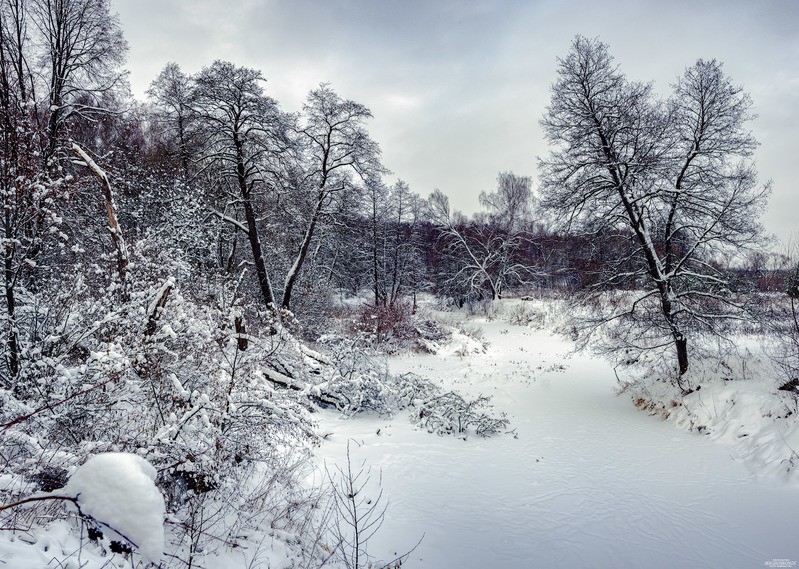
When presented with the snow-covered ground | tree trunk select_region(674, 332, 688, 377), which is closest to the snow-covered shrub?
the snow-covered ground

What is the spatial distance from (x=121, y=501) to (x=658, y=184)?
1105cm

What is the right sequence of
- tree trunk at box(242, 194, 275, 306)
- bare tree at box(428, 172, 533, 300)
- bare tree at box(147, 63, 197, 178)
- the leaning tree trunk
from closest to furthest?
the leaning tree trunk, tree trunk at box(242, 194, 275, 306), bare tree at box(147, 63, 197, 178), bare tree at box(428, 172, 533, 300)

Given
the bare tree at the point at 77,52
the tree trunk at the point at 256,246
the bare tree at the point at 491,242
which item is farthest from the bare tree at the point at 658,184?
the bare tree at the point at 491,242

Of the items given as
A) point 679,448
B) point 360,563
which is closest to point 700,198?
point 679,448

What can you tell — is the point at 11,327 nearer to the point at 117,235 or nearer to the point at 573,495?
the point at 117,235

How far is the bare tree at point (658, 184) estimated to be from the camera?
8.38 m

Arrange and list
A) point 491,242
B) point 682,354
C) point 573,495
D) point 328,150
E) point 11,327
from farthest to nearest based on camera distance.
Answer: point 491,242, point 328,150, point 682,354, point 573,495, point 11,327

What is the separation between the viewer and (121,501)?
1438 millimetres

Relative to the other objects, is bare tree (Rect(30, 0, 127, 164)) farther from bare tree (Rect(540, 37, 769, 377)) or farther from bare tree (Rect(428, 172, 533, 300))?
bare tree (Rect(428, 172, 533, 300))

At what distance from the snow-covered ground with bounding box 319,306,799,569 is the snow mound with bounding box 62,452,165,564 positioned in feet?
10.9

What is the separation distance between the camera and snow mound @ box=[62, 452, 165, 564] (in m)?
1.41

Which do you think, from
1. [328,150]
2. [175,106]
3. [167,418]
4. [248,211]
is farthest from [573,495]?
[175,106]

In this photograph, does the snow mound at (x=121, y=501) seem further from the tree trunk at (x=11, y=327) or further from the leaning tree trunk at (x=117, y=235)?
the leaning tree trunk at (x=117, y=235)

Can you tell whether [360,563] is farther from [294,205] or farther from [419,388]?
[294,205]
